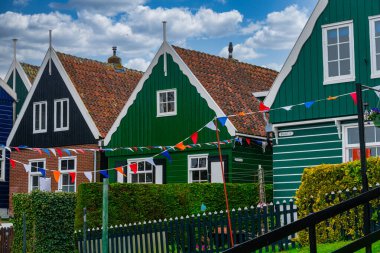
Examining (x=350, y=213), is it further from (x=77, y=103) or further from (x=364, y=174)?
(x=77, y=103)

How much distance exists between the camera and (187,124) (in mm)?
29391

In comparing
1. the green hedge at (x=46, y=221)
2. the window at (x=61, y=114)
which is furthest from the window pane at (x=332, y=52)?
the window at (x=61, y=114)

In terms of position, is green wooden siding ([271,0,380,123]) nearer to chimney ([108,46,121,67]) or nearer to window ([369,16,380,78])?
window ([369,16,380,78])

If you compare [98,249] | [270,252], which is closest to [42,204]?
[98,249]

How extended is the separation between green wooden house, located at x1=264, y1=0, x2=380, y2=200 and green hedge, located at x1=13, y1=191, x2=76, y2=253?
6618 mm

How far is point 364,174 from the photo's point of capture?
1056 cm

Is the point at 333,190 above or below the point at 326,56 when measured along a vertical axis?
below

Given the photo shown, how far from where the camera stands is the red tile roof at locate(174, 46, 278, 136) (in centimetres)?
2898

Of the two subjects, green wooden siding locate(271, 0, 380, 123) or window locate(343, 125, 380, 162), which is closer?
Answer: window locate(343, 125, 380, 162)

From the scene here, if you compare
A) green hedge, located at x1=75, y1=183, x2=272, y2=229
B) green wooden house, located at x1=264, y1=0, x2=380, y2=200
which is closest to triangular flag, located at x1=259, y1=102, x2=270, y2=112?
green wooden house, located at x1=264, y1=0, x2=380, y2=200

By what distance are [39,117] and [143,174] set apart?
279 inches

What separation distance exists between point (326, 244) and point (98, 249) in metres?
7.01

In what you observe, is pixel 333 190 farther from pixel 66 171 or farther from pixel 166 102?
pixel 66 171

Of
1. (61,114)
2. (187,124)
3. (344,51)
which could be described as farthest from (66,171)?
(344,51)
